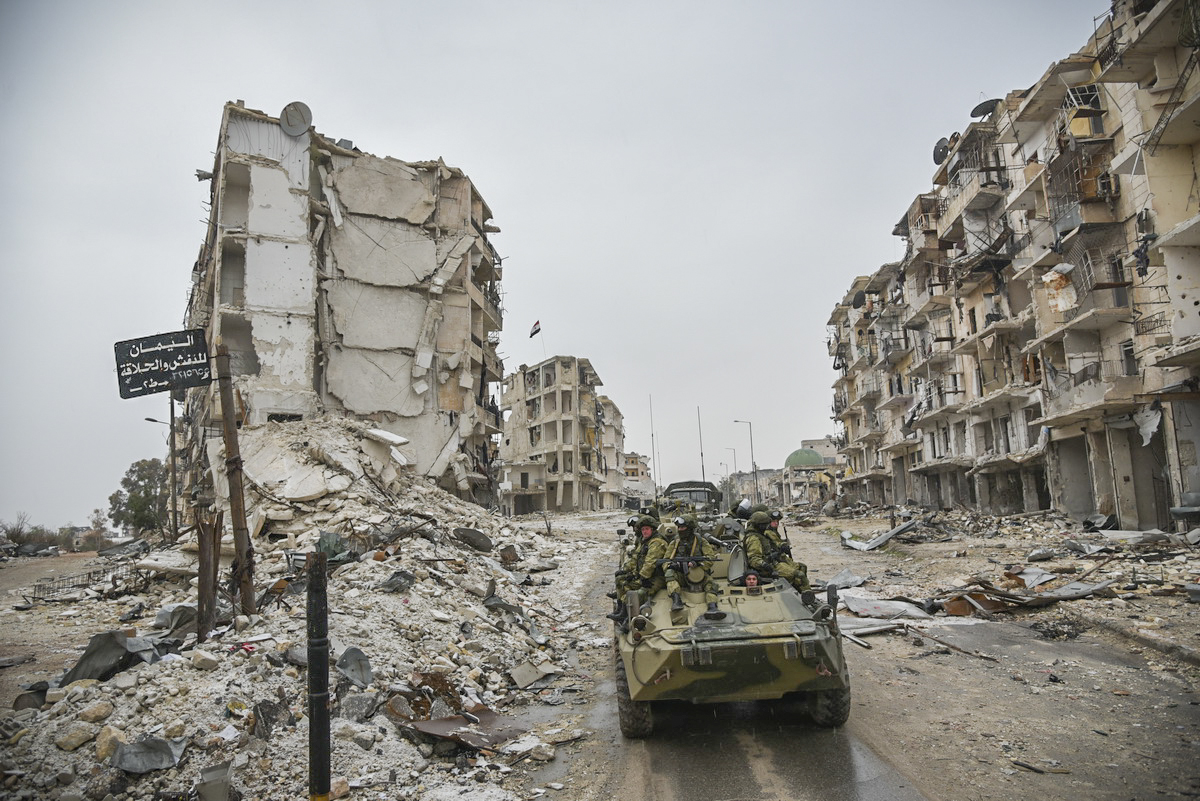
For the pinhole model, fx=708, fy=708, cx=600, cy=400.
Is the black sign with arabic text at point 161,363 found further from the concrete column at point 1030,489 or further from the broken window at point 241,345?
the concrete column at point 1030,489

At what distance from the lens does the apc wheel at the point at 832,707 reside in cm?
646

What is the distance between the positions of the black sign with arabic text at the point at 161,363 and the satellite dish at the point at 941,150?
36.8 meters

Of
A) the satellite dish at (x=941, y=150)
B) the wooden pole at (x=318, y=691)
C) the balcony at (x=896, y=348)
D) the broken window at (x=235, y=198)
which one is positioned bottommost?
the wooden pole at (x=318, y=691)

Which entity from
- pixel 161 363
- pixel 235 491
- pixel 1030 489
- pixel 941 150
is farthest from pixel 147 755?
pixel 941 150

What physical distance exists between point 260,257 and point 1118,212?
91.2 ft

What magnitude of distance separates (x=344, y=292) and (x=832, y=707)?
26339 mm

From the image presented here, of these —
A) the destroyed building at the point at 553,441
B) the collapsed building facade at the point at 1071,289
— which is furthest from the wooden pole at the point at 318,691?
the destroyed building at the point at 553,441

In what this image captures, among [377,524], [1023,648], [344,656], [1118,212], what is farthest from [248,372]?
[1118,212]

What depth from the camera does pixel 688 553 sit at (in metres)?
8.23

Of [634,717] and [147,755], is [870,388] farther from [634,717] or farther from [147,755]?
[147,755]

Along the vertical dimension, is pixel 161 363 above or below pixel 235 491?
above

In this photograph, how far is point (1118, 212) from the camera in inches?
821

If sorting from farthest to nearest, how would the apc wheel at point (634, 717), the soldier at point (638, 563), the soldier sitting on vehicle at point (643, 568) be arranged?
the soldier at point (638, 563), the soldier sitting on vehicle at point (643, 568), the apc wheel at point (634, 717)

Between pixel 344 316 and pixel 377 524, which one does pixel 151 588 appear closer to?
pixel 377 524
